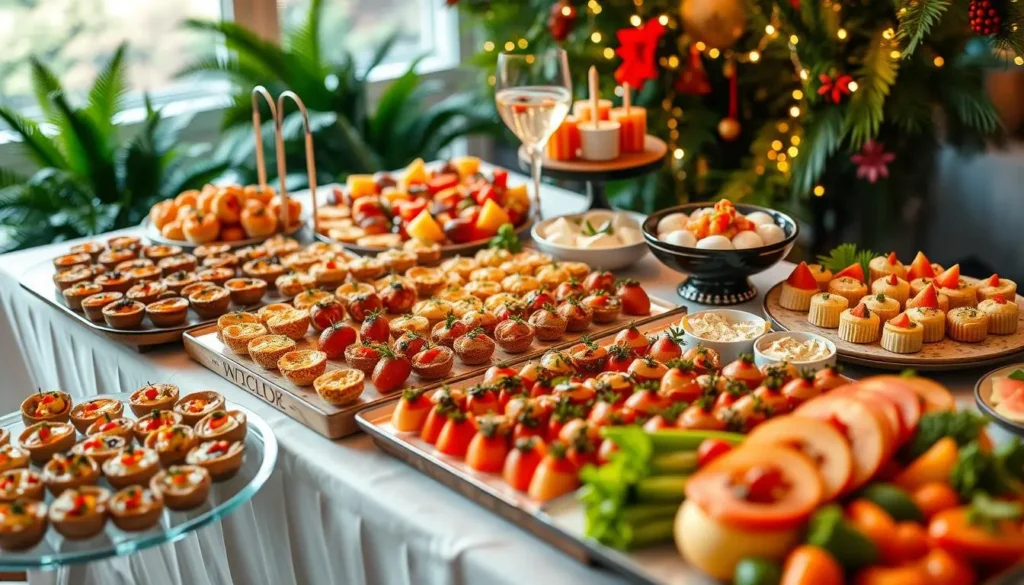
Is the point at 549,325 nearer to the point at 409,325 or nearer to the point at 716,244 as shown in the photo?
the point at 409,325

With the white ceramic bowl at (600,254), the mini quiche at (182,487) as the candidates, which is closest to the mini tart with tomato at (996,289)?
the white ceramic bowl at (600,254)

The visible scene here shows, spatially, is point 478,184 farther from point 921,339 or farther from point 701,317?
point 921,339

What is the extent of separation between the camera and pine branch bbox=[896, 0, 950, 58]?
2240mm

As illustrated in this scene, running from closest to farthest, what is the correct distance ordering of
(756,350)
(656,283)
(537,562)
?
(537,562) → (756,350) → (656,283)

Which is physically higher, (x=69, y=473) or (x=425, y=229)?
(x=425, y=229)

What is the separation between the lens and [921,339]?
1734 mm

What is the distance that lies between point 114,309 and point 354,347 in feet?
1.83

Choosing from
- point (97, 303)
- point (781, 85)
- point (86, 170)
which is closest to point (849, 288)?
point (97, 303)

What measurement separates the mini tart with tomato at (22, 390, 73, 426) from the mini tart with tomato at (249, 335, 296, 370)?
31cm

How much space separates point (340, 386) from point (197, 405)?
22cm

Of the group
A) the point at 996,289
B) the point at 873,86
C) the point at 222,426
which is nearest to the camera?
the point at 222,426

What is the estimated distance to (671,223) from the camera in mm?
2164

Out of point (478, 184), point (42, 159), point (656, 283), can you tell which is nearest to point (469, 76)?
point (42, 159)

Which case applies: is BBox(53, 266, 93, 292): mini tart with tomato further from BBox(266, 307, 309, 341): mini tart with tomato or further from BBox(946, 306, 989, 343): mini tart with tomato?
BBox(946, 306, 989, 343): mini tart with tomato
